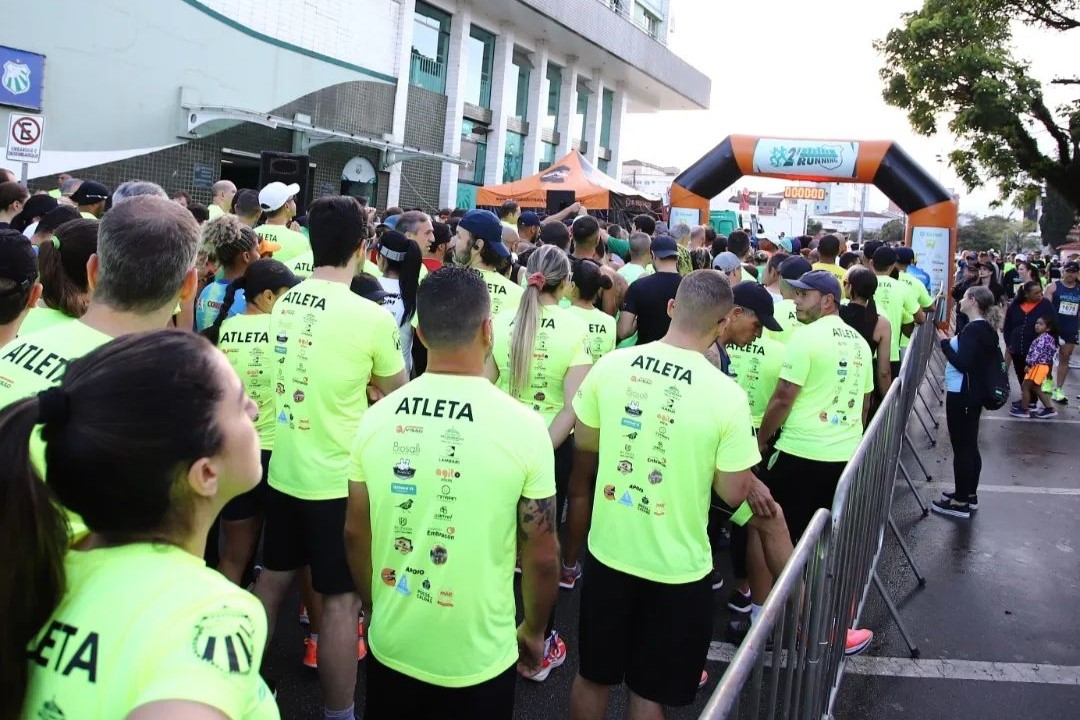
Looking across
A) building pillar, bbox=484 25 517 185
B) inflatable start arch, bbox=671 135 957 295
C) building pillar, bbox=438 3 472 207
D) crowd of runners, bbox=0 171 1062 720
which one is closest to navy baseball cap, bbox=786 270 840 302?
crowd of runners, bbox=0 171 1062 720

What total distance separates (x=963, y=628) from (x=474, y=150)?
23.8 meters

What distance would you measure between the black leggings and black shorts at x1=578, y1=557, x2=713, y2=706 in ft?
16.2

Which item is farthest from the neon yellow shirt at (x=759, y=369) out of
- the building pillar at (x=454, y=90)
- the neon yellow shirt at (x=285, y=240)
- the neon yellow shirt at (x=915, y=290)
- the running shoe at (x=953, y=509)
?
the building pillar at (x=454, y=90)

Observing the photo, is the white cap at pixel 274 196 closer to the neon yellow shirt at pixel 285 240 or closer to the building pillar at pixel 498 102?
the neon yellow shirt at pixel 285 240

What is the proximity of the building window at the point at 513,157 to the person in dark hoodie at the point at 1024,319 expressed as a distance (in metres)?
18.8

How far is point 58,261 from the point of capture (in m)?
2.82

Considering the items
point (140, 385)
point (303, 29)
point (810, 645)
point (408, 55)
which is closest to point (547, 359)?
point (810, 645)

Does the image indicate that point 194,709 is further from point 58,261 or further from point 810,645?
point 810,645

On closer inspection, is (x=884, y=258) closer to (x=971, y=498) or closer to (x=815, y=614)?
(x=971, y=498)

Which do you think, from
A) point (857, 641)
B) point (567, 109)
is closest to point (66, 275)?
point (857, 641)

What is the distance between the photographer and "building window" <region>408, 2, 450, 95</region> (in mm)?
23578

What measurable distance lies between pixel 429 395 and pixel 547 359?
2.12 meters

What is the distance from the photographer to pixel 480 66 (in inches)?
1058

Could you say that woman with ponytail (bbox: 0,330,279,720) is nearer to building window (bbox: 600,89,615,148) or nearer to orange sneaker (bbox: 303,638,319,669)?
orange sneaker (bbox: 303,638,319,669)
